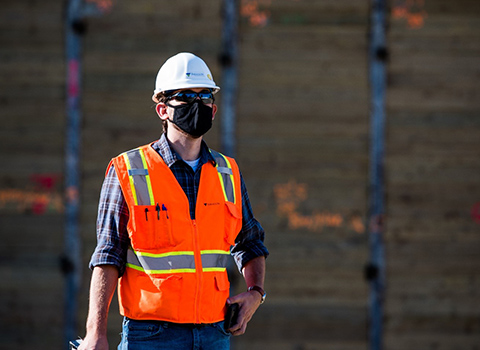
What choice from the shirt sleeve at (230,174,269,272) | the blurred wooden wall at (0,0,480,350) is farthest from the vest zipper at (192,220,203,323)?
the blurred wooden wall at (0,0,480,350)

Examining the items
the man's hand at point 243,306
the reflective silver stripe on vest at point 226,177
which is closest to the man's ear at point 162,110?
the reflective silver stripe on vest at point 226,177

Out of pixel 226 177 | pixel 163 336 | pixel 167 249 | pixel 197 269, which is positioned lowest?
pixel 163 336

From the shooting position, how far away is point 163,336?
298 cm

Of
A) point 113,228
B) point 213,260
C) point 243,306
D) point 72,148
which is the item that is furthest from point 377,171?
point 113,228

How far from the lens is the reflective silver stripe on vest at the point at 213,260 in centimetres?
311

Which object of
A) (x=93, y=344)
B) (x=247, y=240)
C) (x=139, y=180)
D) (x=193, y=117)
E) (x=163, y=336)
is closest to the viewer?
(x=93, y=344)

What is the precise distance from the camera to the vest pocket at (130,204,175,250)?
301 centimetres

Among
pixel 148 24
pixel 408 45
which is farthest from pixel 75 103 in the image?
pixel 408 45

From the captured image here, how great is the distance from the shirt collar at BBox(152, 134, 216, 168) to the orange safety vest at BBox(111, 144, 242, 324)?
1.8 inches

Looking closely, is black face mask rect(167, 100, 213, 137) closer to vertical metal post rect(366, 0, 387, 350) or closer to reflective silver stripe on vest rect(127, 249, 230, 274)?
reflective silver stripe on vest rect(127, 249, 230, 274)

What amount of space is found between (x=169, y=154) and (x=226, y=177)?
0.35m

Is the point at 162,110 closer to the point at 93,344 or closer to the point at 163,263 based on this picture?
the point at 163,263

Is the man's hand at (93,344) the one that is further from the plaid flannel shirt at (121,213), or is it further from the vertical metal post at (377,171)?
the vertical metal post at (377,171)

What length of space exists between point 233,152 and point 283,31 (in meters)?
1.37
